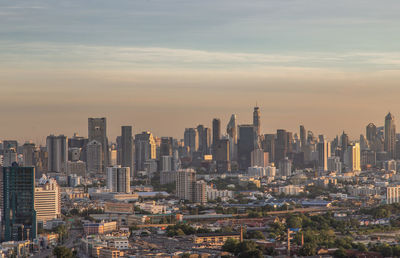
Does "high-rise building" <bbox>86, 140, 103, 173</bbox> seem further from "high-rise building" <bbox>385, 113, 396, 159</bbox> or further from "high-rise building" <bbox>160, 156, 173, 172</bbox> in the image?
"high-rise building" <bbox>385, 113, 396, 159</bbox>

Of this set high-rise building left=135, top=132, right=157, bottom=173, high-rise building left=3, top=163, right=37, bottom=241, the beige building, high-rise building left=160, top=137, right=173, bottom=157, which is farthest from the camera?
high-rise building left=135, top=132, right=157, bottom=173

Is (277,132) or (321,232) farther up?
(277,132)

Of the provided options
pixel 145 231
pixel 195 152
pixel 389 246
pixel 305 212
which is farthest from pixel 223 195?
pixel 195 152

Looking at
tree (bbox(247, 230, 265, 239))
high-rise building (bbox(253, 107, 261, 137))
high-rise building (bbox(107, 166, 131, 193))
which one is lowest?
tree (bbox(247, 230, 265, 239))

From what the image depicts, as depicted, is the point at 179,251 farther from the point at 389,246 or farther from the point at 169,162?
the point at 169,162

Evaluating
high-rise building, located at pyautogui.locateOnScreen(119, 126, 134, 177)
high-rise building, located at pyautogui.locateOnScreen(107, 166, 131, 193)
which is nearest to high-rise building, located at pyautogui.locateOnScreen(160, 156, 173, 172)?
high-rise building, located at pyautogui.locateOnScreen(119, 126, 134, 177)

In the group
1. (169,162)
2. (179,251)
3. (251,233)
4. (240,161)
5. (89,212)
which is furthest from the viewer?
(240,161)

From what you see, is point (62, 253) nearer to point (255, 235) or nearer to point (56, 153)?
point (255, 235)

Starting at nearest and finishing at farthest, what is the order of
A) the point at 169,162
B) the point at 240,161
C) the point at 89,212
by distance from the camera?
the point at 89,212
the point at 169,162
the point at 240,161
